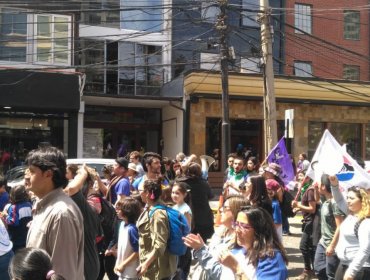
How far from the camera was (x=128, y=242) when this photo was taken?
20.3ft

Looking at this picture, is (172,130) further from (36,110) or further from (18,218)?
(18,218)

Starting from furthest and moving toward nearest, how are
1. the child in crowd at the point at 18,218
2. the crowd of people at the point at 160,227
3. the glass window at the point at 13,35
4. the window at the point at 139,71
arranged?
the window at the point at 139,71 < the glass window at the point at 13,35 < the child in crowd at the point at 18,218 < the crowd of people at the point at 160,227

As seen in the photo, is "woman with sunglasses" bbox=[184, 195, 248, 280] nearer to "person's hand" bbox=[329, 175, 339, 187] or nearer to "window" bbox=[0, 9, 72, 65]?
"person's hand" bbox=[329, 175, 339, 187]

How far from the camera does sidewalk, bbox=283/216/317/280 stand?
939 centimetres

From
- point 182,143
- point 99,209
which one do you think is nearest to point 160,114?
point 182,143

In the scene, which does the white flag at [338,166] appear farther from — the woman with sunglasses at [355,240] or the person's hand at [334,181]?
the woman with sunglasses at [355,240]

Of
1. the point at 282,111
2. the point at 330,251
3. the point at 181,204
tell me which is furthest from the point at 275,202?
the point at 282,111

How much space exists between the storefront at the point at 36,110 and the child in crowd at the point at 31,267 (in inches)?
756

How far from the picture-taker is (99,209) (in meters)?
6.64

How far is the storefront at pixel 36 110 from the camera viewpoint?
21.0 m

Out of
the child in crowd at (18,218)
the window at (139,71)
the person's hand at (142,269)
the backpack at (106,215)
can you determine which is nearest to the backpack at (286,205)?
the backpack at (106,215)

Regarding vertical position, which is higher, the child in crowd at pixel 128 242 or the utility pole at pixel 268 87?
the utility pole at pixel 268 87

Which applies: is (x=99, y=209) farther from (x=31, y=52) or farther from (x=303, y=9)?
(x=303, y=9)

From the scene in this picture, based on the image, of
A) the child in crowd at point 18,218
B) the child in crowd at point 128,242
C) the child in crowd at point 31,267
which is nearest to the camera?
the child in crowd at point 31,267
